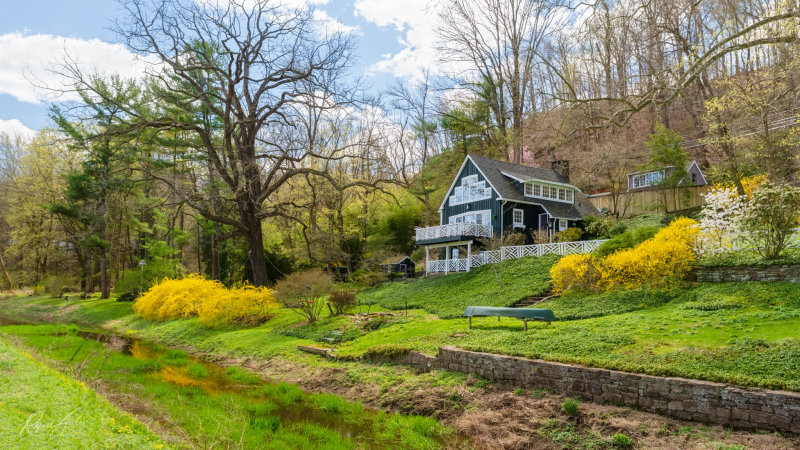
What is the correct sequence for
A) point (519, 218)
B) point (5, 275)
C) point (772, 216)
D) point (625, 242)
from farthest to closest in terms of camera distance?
point (5, 275) < point (519, 218) < point (625, 242) < point (772, 216)

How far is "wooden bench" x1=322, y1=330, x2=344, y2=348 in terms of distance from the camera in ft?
54.0

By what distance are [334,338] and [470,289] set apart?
351 inches

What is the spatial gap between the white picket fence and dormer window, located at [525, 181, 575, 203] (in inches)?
234

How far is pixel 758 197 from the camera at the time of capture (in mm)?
13445

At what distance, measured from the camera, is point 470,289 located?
23438mm

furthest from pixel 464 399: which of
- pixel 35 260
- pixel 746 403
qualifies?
pixel 35 260

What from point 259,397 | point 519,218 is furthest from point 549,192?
point 259,397

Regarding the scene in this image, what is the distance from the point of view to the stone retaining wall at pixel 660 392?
6.82 meters

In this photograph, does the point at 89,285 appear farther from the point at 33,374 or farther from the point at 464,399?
the point at 464,399

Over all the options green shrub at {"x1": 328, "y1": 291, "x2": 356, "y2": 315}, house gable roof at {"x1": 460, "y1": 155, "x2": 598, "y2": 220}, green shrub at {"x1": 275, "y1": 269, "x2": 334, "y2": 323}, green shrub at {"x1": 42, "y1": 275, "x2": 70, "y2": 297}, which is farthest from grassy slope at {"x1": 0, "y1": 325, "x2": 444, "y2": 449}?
green shrub at {"x1": 42, "y1": 275, "x2": 70, "y2": 297}

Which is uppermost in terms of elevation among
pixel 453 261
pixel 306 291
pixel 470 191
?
pixel 470 191

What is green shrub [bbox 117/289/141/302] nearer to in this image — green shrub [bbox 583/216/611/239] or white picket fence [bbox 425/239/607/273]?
white picket fence [bbox 425/239/607/273]

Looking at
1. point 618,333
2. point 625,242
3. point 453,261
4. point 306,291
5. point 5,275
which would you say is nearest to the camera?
point 618,333

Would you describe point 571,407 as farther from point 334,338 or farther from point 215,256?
point 215,256
